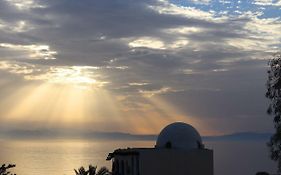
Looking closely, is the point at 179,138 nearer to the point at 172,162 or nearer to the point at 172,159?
the point at 172,159

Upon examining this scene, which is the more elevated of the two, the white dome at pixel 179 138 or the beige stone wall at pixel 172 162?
the white dome at pixel 179 138

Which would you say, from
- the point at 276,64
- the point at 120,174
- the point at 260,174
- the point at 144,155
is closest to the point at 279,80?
the point at 276,64

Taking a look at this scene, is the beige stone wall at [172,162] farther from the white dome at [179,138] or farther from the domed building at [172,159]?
the white dome at [179,138]

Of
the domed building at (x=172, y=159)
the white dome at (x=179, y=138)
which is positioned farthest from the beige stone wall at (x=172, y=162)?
the white dome at (x=179, y=138)

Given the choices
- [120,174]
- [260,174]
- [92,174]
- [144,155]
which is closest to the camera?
[92,174]

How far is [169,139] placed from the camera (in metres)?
47.0

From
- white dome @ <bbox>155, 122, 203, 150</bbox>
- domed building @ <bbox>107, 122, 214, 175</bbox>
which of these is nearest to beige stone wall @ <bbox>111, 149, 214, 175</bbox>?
domed building @ <bbox>107, 122, 214, 175</bbox>

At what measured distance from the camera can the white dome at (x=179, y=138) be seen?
152 ft

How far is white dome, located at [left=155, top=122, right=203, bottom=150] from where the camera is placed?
46188mm

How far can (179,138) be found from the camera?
4647 centimetres

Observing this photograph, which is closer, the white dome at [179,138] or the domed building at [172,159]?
the domed building at [172,159]

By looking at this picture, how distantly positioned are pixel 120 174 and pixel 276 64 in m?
18.3

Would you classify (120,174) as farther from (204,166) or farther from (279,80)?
(279,80)

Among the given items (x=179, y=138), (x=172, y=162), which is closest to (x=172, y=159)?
(x=172, y=162)
